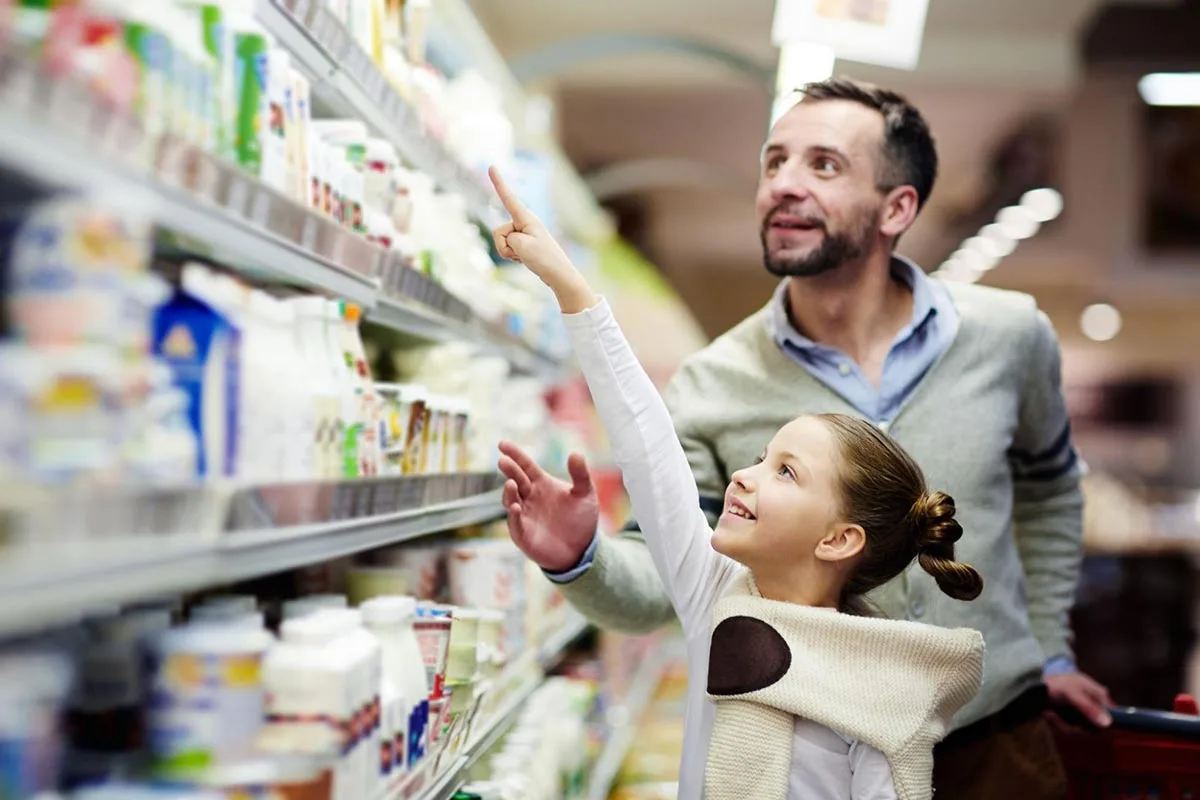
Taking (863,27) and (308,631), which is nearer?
(308,631)

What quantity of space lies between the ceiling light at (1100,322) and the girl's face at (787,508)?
46.8ft

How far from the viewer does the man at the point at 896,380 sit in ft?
8.20

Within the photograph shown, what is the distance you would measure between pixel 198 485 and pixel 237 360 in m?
0.18

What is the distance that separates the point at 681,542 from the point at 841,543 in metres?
0.27

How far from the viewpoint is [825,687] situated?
1916 mm

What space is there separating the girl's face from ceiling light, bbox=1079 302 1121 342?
14.3 metres

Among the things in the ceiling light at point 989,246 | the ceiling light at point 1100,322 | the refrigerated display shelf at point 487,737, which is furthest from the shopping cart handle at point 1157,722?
the ceiling light at point 1100,322

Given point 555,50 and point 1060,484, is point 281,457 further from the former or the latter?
point 555,50

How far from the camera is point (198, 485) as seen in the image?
1242 mm

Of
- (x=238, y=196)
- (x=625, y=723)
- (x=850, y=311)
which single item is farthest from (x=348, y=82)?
(x=625, y=723)

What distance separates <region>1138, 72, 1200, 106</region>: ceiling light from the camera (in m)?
8.62

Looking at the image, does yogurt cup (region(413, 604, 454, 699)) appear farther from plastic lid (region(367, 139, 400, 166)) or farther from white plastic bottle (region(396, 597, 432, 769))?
plastic lid (region(367, 139, 400, 166))

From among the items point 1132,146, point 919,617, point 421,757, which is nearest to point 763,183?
point 919,617

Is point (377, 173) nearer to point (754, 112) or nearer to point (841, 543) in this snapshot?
point (841, 543)
